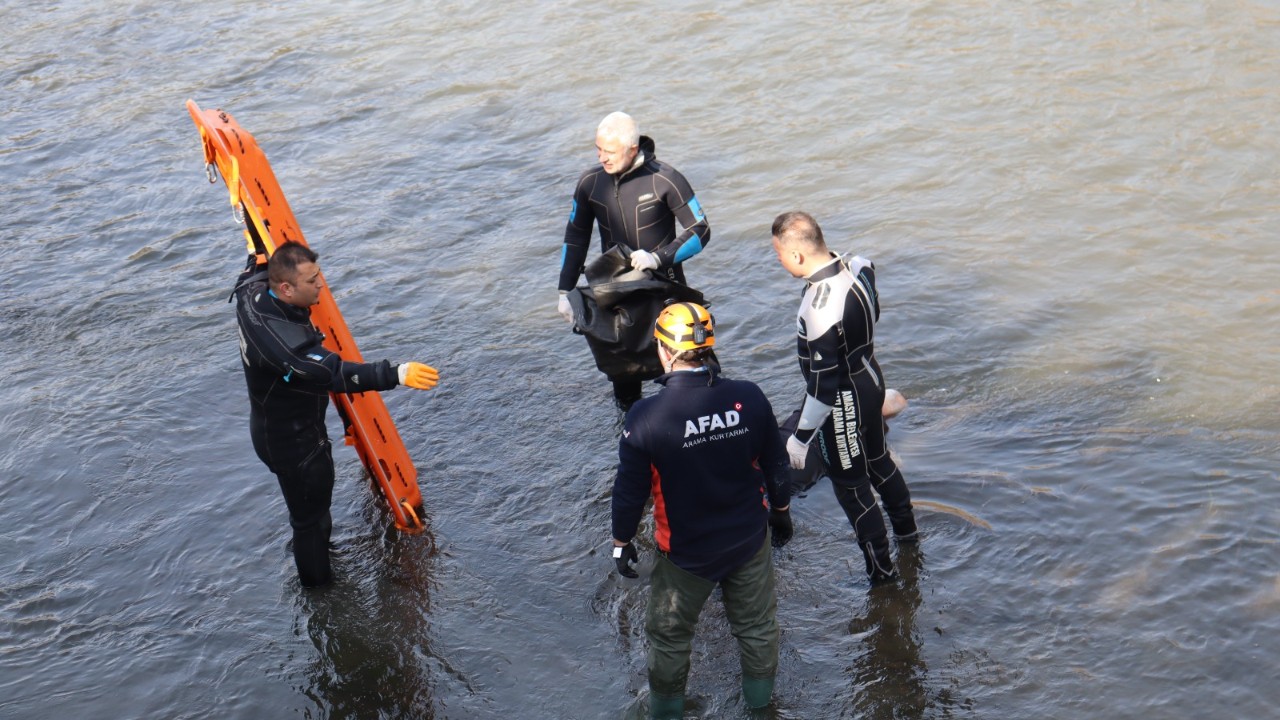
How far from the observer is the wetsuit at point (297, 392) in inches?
211

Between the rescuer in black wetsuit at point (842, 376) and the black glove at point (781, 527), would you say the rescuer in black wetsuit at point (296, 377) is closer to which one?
the rescuer in black wetsuit at point (842, 376)

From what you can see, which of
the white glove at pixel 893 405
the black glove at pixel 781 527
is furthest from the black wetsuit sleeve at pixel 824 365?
the white glove at pixel 893 405

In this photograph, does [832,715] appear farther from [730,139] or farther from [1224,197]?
[730,139]

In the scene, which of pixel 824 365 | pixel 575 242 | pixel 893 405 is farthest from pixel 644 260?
pixel 824 365

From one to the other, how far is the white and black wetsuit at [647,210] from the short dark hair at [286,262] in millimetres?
2005

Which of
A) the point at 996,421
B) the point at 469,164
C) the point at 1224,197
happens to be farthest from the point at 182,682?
the point at 1224,197

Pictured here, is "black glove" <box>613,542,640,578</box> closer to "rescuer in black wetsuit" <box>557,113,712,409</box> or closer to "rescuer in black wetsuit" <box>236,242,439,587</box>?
"rescuer in black wetsuit" <box>236,242,439,587</box>

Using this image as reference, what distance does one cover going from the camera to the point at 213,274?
10.6 m

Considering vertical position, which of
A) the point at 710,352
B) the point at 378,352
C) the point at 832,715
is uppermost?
the point at 710,352

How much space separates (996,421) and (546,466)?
9.30 ft

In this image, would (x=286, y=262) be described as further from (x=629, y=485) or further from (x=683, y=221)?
(x=683, y=221)

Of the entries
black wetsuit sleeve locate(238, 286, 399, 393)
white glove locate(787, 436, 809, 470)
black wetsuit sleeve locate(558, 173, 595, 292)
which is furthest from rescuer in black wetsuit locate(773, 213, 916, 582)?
black wetsuit sleeve locate(558, 173, 595, 292)

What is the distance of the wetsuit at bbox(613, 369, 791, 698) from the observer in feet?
14.5

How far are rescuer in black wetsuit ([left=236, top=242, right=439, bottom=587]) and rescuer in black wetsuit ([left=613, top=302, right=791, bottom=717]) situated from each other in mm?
1233
